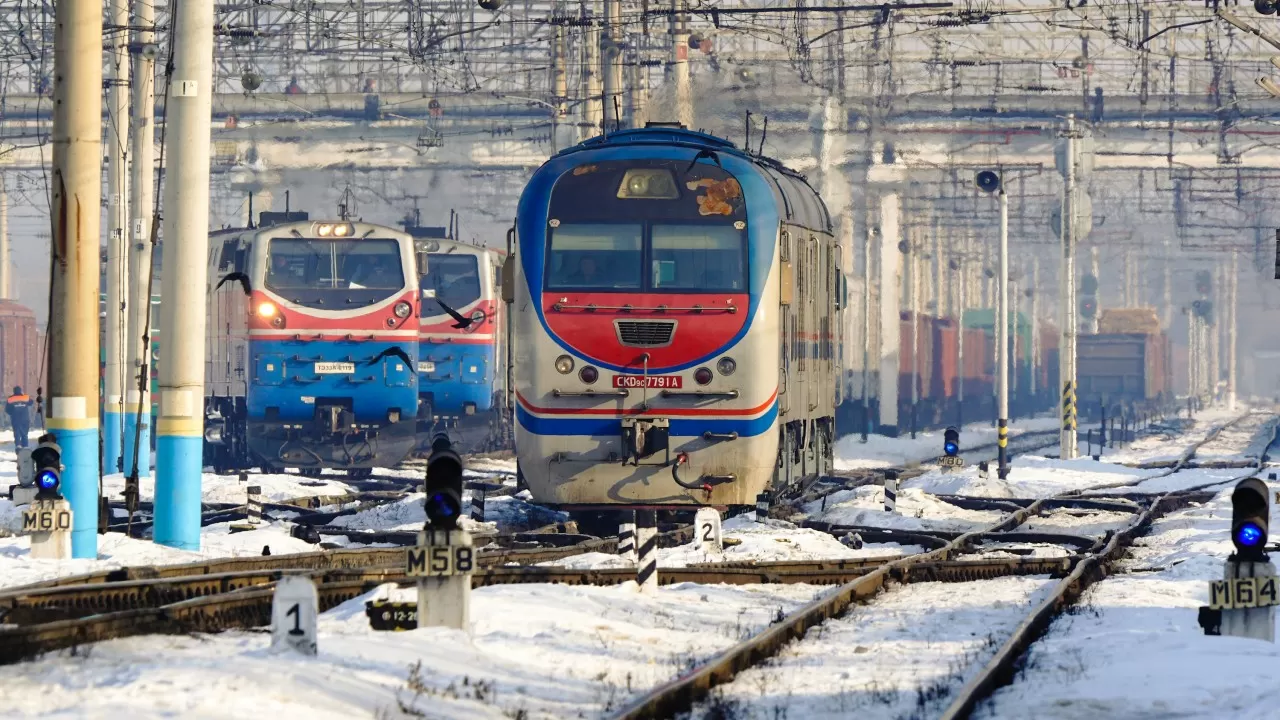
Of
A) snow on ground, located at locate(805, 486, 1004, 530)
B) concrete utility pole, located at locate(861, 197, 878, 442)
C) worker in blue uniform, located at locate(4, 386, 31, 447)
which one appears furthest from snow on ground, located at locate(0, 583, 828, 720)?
concrete utility pole, located at locate(861, 197, 878, 442)

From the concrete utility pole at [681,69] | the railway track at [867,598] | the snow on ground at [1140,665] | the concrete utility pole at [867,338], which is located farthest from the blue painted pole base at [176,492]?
the concrete utility pole at [867,338]

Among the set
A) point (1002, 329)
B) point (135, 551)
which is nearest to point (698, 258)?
point (135, 551)

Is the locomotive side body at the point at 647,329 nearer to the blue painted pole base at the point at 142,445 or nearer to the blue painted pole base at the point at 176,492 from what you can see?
the blue painted pole base at the point at 176,492

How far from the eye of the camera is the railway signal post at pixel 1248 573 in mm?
9812

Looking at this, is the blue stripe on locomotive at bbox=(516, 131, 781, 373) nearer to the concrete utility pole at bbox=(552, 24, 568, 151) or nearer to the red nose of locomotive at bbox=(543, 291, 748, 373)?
the red nose of locomotive at bbox=(543, 291, 748, 373)

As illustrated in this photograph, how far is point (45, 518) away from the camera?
45.0 feet

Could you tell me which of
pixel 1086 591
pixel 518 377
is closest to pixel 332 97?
pixel 518 377

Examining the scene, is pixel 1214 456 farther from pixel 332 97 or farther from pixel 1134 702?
pixel 1134 702

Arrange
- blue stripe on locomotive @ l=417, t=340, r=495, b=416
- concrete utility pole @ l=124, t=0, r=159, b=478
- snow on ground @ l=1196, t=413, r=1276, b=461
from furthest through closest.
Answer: snow on ground @ l=1196, t=413, r=1276, b=461 < blue stripe on locomotive @ l=417, t=340, r=495, b=416 < concrete utility pole @ l=124, t=0, r=159, b=478

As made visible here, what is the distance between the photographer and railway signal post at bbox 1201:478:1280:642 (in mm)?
9812

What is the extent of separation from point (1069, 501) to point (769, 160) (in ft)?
25.0

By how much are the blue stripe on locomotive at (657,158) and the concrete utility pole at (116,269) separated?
10316 mm

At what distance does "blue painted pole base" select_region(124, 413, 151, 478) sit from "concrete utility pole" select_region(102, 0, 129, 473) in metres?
0.16

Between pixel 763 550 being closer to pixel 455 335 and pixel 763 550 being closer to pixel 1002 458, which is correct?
pixel 455 335
